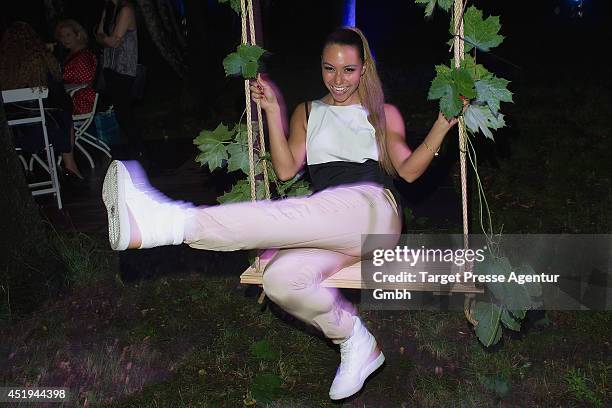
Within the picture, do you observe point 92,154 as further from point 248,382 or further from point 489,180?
point 248,382

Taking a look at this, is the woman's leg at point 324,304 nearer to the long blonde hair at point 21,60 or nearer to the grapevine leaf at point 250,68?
the grapevine leaf at point 250,68

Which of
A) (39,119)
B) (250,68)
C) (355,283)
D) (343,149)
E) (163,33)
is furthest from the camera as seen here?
(163,33)

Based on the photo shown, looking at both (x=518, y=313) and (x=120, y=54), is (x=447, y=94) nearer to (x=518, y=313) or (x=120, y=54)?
(x=518, y=313)

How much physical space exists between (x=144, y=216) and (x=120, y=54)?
415cm

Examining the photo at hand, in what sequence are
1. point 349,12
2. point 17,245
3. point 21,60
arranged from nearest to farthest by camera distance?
point 17,245
point 21,60
point 349,12

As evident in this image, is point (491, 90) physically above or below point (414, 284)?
above

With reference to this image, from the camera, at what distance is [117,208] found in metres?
2.82

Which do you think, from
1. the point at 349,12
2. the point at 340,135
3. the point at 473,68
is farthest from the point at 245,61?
the point at 349,12

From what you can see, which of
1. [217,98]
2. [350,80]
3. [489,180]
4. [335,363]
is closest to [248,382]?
[335,363]

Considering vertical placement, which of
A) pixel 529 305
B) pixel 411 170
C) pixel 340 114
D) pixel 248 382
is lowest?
pixel 248 382

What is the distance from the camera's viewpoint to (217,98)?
10.3m

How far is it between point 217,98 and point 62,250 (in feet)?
19.1

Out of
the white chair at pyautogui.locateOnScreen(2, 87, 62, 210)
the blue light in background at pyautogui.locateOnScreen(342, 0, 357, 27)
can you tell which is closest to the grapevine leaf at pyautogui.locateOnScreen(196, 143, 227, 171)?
the white chair at pyautogui.locateOnScreen(2, 87, 62, 210)

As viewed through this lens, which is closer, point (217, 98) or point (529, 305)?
point (529, 305)
